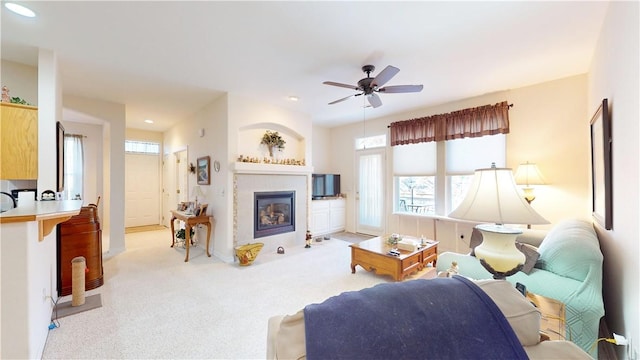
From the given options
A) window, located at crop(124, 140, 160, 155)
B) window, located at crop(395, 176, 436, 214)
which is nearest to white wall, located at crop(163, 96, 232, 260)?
window, located at crop(124, 140, 160, 155)

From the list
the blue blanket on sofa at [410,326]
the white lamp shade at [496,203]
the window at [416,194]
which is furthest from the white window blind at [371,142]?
the blue blanket on sofa at [410,326]

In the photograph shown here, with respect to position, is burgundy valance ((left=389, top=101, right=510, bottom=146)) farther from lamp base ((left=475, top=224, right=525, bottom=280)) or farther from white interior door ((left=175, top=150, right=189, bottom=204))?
white interior door ((left=175, top=150, right=189, bottom=204))

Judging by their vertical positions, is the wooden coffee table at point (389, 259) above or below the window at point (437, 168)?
below

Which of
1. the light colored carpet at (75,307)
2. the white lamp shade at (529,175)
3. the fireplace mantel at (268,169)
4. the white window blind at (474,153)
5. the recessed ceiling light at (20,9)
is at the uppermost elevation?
the recessed ceiling light at (20,9)

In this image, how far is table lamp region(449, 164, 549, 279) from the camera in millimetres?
1306

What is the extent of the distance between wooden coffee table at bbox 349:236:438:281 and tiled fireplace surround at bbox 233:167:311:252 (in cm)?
167

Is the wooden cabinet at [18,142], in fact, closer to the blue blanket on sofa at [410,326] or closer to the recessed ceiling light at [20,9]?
the recessed ceiling light at [20,9]

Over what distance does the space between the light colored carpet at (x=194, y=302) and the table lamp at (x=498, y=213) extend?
1.66 m

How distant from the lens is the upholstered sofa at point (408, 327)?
0.62m

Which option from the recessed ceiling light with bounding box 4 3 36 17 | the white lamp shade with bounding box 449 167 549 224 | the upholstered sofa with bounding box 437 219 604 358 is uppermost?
the recessed ceiling light with bounding box 4 3 36 17

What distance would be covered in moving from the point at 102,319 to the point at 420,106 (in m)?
5.12

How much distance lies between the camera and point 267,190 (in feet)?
14.4

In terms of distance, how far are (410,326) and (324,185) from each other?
5.17 m

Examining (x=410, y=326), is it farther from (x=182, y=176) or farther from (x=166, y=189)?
(x=166, y=189)
